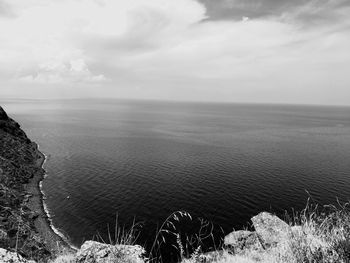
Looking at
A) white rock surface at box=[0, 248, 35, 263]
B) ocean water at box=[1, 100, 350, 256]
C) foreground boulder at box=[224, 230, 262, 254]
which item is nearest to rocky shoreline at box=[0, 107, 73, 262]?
ocean water at box=[1, 100, 350, 256]

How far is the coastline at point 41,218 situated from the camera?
4238cm

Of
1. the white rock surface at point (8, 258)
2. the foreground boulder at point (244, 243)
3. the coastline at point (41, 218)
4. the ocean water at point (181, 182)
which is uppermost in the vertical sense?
the white rock surface at point (8, 258)

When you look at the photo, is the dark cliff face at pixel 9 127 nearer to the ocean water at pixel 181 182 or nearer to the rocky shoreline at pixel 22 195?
the rocky shoreline at pixel 22 195

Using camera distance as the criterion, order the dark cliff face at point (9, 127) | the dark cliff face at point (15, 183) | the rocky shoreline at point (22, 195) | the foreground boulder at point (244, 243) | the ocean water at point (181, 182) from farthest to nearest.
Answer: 1. the dark cliff face at point (9, 127)
2. the ocean water at point (181, 182)
3. the rocky shoreline at point (22, 195)
4. the dark cliff face at point (15, 183)
5. the foreground boulder at point (244, 243)

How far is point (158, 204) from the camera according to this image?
5581 centimetres

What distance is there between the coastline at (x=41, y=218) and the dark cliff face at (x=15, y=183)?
46.7 inches

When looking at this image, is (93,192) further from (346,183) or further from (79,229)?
(346,183)

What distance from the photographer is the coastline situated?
139ft

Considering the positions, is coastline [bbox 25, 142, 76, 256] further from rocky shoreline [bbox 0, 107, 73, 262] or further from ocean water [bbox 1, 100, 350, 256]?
ocean water [bbox 1, 100, 350, 256]

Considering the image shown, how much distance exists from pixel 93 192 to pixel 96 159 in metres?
31.3

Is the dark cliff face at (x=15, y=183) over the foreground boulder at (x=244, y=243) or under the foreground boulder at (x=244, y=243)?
under

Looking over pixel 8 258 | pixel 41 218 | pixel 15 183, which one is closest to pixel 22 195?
pixel 15 183

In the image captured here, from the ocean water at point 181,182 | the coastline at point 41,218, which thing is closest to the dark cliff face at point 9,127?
the ocean water at point 181,182

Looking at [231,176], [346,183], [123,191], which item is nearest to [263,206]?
[231,176]
